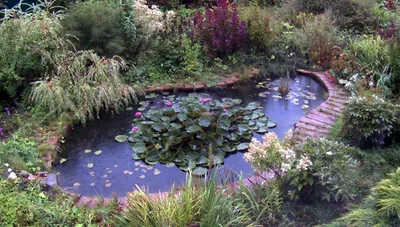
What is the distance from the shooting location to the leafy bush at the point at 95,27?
5.93 meters

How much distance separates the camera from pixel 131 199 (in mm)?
3295

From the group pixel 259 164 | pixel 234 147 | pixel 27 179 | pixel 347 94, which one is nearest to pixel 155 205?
pixel 259 164

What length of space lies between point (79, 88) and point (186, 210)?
8.96 ft

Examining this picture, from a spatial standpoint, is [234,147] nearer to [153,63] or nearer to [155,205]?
[155,205]

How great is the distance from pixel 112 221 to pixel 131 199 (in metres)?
0.22

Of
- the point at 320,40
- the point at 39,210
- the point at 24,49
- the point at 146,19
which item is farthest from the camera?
the point at 320,40

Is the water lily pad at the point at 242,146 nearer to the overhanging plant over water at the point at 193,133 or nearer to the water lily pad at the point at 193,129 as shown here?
the overhanging plant over water at the point at 193,133

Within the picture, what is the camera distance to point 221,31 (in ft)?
22.5

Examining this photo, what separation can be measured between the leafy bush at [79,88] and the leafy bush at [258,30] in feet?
8.49

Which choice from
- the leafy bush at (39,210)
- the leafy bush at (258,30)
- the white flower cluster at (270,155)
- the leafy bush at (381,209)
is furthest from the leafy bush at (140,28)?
the leafy bush at (381,209)

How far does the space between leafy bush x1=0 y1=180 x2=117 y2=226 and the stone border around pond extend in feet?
0.55

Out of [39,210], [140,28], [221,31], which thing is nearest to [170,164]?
[39,210]

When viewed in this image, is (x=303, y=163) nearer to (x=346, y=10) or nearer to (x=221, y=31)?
(x=221, y=31)

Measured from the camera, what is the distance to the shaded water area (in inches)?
169
